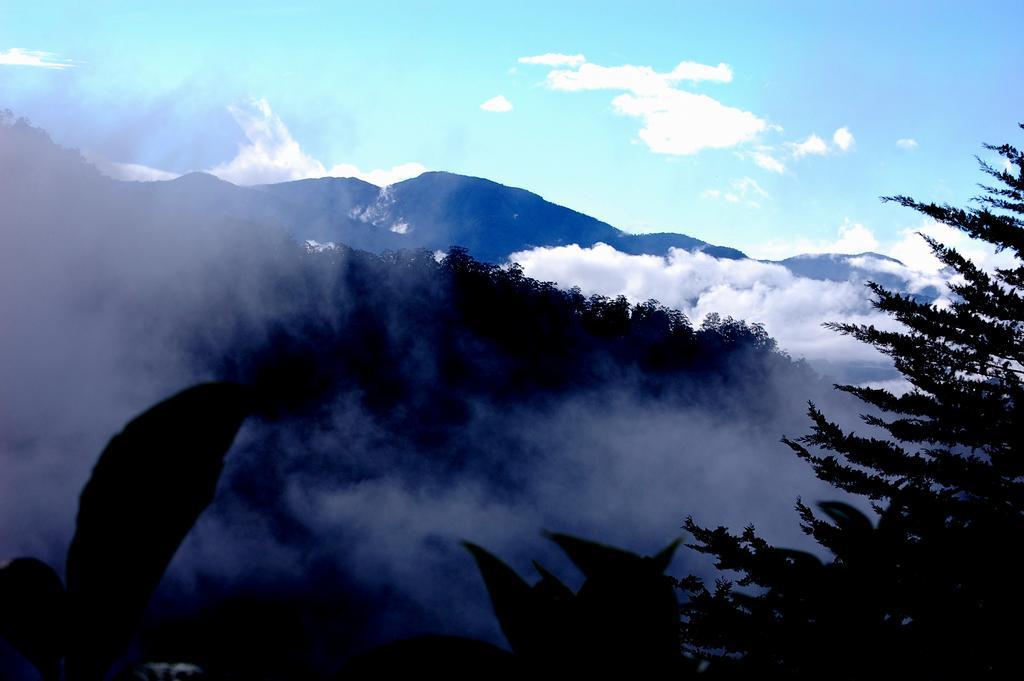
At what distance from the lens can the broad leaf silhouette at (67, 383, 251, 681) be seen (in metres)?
0.50

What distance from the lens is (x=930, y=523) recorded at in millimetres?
4074

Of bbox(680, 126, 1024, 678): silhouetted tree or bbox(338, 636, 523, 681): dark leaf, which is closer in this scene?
bbox(338, 636, 523, 681): dark leaf

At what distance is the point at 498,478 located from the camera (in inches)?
3647

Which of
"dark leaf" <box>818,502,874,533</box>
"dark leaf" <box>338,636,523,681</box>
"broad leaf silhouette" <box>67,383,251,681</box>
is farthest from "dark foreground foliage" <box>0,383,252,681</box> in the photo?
"dark leaf" <box>818,502,874,533</box>

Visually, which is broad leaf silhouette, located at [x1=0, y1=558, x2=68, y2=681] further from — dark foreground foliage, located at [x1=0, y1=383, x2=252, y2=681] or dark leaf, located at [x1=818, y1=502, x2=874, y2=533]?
dark leaf, located at [x1=818, y1=502, x2=874, y2=533]

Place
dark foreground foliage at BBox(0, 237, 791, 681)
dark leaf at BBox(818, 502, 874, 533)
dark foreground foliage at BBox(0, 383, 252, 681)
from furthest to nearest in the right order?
1. dark foreground foliage at BBox(0, 237, 791, 681)
2. dark leaf at BBox(818, 502, 874, 533)
3. dark foreground foliage at BBox(0, 383, 252, 681)

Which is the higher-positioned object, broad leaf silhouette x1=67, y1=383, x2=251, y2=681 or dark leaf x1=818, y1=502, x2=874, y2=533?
dark leaf x1=818, y1=502, x2=874, y2=533

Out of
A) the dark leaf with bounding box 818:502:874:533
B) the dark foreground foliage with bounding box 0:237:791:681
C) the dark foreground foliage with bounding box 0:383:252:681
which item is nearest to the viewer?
the dark foreground foliage with bounding box 0:383:252:681

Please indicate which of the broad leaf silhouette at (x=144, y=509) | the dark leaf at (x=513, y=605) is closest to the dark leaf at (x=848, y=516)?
the dark leaf at (x=513, y=605)

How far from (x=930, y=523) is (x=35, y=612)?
4.57 m

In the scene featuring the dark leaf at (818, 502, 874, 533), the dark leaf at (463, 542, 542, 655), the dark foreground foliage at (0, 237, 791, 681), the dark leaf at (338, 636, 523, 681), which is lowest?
the dark leaf at (338, 636, 523, 681)

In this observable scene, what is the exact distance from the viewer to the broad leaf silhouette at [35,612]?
0.53m

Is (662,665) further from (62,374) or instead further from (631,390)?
(62,374)

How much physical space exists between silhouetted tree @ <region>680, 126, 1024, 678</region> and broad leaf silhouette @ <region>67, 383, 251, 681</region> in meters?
0.72
